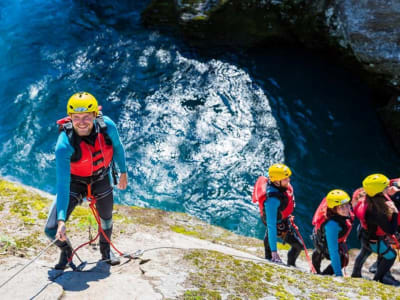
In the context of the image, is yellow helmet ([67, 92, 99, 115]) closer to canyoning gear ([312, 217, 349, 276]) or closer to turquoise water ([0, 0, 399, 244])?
canyoning gear ([312, 217, 349, 276])

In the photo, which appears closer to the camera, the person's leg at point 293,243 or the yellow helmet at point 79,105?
the yellow helmet at point 79,105

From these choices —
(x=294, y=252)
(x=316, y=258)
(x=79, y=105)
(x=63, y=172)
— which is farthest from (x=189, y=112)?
(x=63, y=172)

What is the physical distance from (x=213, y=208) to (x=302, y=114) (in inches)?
212

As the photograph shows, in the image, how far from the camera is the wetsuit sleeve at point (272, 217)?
23.2 feet

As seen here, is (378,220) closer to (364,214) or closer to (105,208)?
(364,214)

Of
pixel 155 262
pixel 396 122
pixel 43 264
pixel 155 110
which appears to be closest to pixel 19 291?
pixel 43 264

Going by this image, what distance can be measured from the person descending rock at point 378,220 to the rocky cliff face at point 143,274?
1927 millimetres

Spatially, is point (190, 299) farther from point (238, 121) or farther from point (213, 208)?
point (238, 121)

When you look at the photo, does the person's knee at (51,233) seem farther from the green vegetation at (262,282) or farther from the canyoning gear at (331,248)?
the canyoning gear at (331,248)

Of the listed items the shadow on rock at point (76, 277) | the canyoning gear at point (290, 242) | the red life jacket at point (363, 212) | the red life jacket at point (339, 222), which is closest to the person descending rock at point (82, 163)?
the shadow on rock at point (76, 277)

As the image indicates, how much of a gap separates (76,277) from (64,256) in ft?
1.33

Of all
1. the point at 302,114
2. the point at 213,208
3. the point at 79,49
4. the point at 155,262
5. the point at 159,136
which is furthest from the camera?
the point at 79,49

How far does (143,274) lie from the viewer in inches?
213

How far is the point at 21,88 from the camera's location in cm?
1581
